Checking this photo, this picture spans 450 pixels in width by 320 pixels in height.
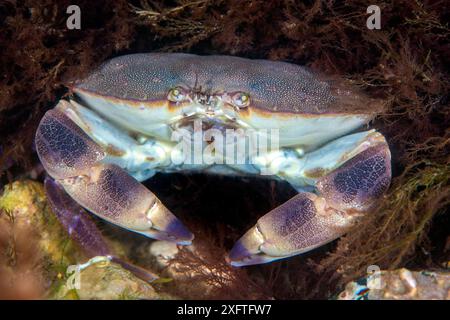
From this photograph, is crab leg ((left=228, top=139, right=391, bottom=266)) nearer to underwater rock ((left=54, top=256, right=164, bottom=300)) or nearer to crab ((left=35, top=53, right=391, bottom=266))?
crab ((left=35, top=53, right=391, bottom=266))

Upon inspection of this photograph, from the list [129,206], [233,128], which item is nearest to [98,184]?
[129,206]

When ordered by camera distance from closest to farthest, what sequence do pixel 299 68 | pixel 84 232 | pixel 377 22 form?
pixel 377 22
pixel 299 68
pixel 84 232

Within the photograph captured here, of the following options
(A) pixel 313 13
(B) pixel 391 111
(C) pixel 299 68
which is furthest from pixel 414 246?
(A) pixel 313 13

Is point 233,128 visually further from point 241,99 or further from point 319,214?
point 319,214

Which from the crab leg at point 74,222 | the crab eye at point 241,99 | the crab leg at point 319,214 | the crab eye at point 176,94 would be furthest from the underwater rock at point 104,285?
the crab eye at point 241,99

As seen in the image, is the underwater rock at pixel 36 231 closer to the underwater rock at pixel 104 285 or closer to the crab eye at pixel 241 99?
the underwater rock at pixel 104 285

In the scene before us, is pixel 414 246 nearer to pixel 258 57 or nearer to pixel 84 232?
pixel 258 57
